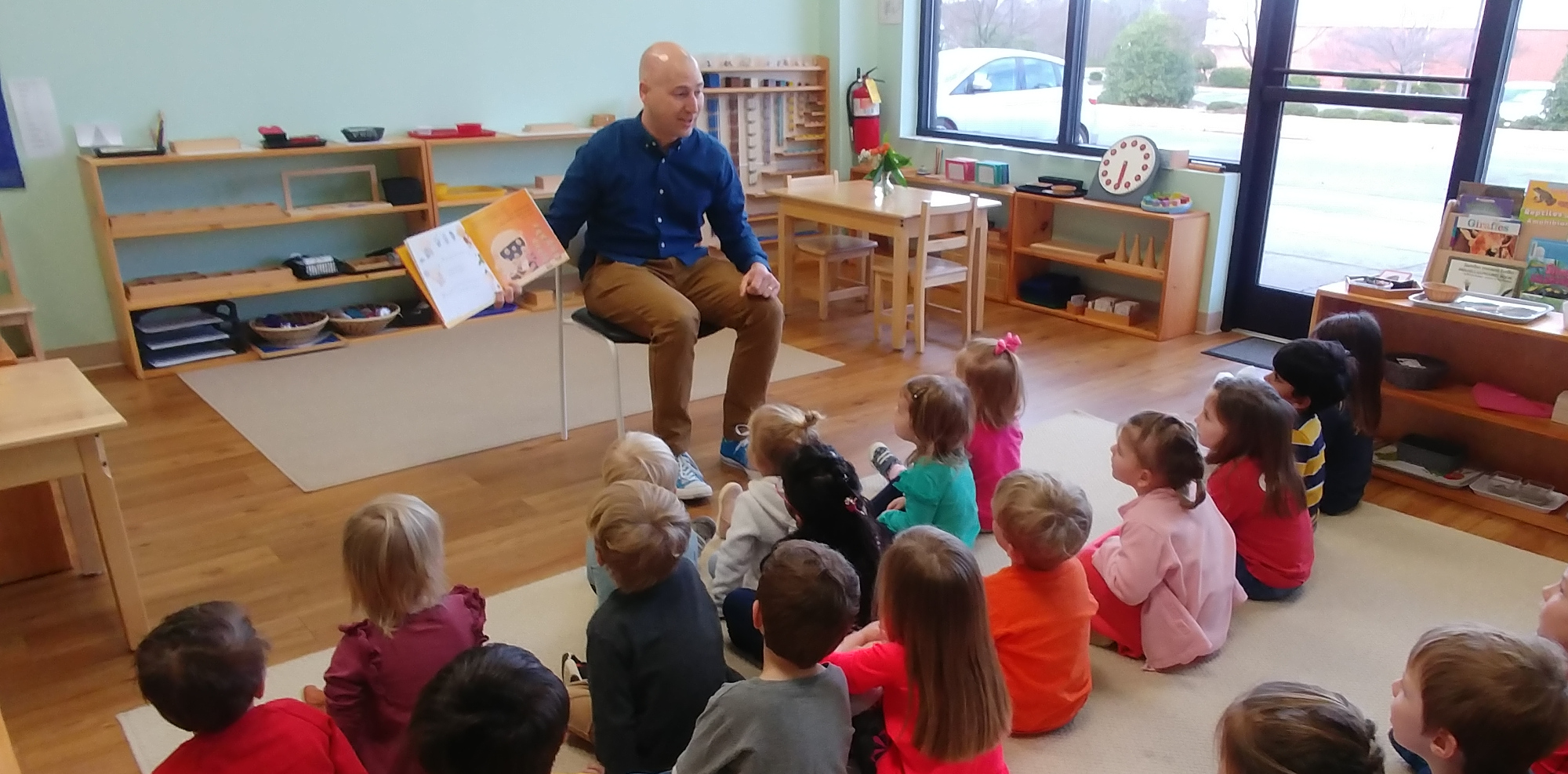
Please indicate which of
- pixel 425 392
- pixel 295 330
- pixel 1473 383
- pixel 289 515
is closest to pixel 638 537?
pixel 289 515

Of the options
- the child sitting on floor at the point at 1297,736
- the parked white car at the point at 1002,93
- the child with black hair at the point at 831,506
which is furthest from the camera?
the parked white car at the point at 1002,93

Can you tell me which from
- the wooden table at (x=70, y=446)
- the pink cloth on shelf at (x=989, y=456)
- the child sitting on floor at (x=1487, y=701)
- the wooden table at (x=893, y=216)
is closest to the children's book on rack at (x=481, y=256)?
the wooden table at (x=70, y=446)

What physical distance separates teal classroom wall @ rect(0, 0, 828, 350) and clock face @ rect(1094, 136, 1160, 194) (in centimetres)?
229

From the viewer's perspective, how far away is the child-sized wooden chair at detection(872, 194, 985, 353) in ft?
15.2

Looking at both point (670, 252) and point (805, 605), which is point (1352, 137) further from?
point (805, 605)

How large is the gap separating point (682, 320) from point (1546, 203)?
Result: 2652 mm

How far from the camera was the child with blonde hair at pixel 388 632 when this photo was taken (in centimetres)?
168

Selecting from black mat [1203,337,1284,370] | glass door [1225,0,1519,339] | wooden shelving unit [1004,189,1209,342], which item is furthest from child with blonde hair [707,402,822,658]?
glass door [1225,0,1519,339]

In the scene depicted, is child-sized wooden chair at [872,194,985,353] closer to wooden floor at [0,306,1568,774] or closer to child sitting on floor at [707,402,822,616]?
wooden floor at [0,306,1568,774]

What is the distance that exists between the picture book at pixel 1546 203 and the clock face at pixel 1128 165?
1.75 meters

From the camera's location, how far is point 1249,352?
463 cm

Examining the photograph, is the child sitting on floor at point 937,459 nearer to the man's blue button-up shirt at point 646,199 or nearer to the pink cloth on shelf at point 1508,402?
the man's blue button-up shirt at point 646,199

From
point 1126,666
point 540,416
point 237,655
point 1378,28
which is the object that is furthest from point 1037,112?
point 237,655

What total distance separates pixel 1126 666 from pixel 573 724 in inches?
46.7
